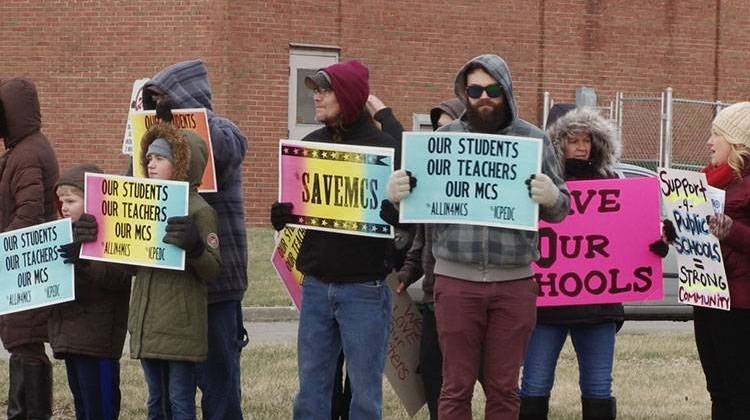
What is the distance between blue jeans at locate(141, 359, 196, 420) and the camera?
292 inches

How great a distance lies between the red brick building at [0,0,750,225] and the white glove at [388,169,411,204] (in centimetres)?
1662

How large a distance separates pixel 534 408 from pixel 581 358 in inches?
14.1

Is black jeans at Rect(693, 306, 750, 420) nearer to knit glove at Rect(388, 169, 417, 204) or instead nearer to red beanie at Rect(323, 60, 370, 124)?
knit glove at Rect(388, 169, 417, 204)

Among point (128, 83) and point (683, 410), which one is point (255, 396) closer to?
point (683, 410)

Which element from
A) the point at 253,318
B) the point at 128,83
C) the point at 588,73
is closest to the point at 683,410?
the point at 253,318

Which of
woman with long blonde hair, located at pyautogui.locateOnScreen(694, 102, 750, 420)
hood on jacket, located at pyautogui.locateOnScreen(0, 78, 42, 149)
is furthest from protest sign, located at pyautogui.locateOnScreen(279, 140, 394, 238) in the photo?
hood on jacket, located at pyautogui.locateOnScreen(0, 78, 42, 149)

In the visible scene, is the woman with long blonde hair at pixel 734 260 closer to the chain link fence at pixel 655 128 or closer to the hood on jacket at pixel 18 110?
the hood on jacket at pixel 18 110

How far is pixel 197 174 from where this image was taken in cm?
757

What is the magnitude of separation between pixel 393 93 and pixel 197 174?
682 inches

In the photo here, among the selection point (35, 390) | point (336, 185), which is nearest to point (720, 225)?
point (336, 185)

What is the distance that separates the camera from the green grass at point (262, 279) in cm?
1612

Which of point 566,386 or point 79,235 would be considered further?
point 566,386

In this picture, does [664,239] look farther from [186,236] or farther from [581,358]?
[186,236]

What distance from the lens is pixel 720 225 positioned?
7125 mm
